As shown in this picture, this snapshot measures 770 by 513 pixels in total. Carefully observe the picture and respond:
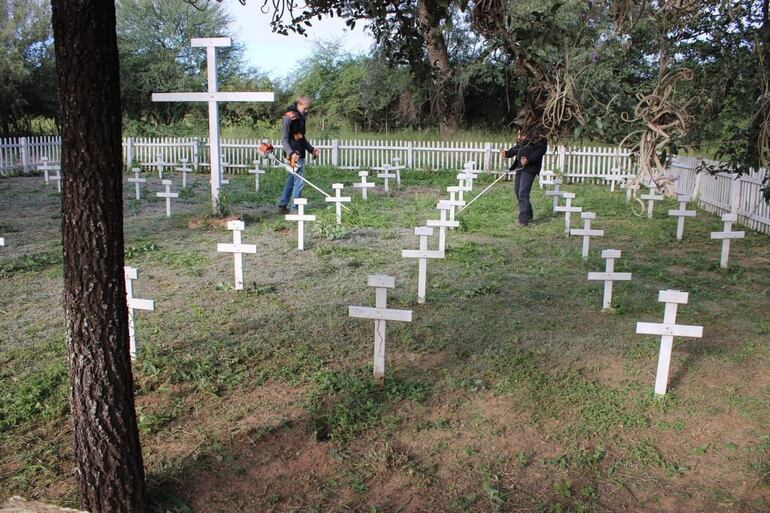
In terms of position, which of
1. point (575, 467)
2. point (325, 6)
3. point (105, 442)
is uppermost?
point (325, 6)

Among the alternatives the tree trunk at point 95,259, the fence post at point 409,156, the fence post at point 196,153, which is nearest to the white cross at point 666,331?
the tree trunk at point 95,259

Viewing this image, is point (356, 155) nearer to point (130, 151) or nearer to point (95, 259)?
point (130, 151)

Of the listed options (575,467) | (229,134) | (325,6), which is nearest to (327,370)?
(575,467)

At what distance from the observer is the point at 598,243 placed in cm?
988

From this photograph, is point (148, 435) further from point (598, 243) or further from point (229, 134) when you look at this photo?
point (229, 134)

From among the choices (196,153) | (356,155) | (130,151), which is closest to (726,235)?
(356,155)

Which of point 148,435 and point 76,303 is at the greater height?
point 76,303

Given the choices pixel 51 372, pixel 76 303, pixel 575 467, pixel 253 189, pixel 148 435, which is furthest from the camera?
pixel 253 189

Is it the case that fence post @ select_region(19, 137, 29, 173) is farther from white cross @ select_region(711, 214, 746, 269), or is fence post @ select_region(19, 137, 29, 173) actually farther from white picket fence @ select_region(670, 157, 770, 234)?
white cross @ select_region(711, 214, 746, 269)

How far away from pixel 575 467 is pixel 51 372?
143 inches

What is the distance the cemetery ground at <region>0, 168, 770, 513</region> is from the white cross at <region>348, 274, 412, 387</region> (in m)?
0.15

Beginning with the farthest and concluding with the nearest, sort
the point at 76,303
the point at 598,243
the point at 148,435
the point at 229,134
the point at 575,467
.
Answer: the point at 229,134 < the point at 598,243 < the point at 148,435 < the point at 575,467 < the point at 76,303

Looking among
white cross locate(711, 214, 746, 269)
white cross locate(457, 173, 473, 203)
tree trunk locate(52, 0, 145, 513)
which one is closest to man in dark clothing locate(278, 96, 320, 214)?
white cross locate(457, 173, 473, 203)

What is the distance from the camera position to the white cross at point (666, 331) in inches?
182
